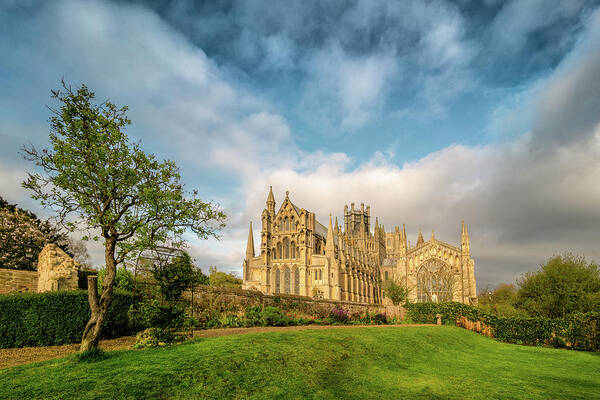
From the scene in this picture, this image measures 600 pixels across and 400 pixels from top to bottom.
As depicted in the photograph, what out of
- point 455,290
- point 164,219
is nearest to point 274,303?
point 164,219

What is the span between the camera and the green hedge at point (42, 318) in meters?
11.1

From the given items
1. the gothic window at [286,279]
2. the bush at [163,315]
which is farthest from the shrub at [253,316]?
the gothic window at [286,279]

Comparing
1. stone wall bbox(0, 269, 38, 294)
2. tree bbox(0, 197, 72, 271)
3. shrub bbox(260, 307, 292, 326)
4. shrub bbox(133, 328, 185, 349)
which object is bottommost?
shrub bbox(260, 307, 292, 326)

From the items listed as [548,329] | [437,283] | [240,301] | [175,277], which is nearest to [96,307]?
[175,277]

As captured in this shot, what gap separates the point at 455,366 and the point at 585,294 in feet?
82.2

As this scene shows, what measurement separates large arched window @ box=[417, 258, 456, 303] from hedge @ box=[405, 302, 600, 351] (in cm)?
3429

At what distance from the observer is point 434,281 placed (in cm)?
6159

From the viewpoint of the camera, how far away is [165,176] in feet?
39.9

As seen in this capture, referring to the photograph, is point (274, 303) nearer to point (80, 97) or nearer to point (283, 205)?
point (80, 97)

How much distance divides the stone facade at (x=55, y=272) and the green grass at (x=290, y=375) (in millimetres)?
7296

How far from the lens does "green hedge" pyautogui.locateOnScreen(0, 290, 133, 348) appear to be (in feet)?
36.4

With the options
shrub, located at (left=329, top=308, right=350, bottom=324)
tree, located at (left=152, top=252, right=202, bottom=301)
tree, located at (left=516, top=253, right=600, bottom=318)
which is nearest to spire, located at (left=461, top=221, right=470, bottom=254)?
tree, located at (left=516, top=253, right=600, bottom=318)

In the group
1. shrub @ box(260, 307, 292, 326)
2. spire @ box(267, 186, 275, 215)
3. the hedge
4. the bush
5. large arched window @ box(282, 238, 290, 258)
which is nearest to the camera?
the bush

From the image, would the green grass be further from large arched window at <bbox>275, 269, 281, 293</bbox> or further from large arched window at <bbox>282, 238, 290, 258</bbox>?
large arched window at <bbox>282, 238, 290, 258</bbox>
